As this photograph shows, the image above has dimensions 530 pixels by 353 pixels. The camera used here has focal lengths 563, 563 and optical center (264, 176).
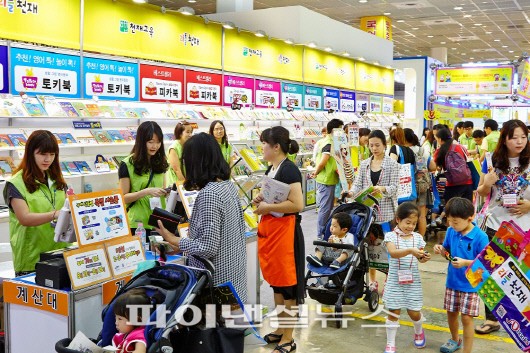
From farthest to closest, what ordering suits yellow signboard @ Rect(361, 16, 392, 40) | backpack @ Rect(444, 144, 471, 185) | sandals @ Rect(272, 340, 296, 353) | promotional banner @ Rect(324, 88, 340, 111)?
1. yellow signboard @ Rect(361, 16, 392, 40)
2. promotional banner @ Rect(324, 88, 340, 111)
3. backpack @ Rect(444, 144, 471, 185)
4. sandals @ Rect(272, 340, 296, 353)

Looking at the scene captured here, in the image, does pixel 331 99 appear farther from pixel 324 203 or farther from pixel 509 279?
pixel 509 279

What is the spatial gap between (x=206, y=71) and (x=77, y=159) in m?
3.05

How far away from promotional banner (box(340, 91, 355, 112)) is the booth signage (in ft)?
36.6

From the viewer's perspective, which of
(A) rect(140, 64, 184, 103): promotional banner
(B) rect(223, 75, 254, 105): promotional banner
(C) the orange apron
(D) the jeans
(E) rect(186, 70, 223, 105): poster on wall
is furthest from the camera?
(B) rect(223, 75, 254, 105): promotional banner

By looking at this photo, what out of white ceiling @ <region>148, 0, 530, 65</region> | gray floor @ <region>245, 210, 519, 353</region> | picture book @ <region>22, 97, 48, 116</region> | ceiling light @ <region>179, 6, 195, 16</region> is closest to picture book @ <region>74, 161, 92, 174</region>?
picture book @ <region>22, 97, 48, 116</region>

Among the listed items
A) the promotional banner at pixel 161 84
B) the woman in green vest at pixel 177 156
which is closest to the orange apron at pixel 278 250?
the woman in green vest at pixel 177 156

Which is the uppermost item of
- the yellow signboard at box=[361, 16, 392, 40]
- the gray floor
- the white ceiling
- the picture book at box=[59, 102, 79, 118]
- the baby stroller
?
the white ceiling

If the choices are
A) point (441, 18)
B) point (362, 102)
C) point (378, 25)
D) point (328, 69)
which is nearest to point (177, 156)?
point (328, 69)

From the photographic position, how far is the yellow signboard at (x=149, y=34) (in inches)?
296

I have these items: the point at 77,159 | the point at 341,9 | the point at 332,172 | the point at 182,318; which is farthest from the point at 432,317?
the point at 341,9

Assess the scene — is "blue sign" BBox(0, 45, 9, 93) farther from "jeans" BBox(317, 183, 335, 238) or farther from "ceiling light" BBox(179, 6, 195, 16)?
"jeans" BBox(317, 183, 335, 238)

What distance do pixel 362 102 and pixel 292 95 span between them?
141 inches

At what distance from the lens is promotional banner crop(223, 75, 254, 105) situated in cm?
980

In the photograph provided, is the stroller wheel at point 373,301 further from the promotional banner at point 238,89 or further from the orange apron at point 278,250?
the promotional banner at point 238,89
